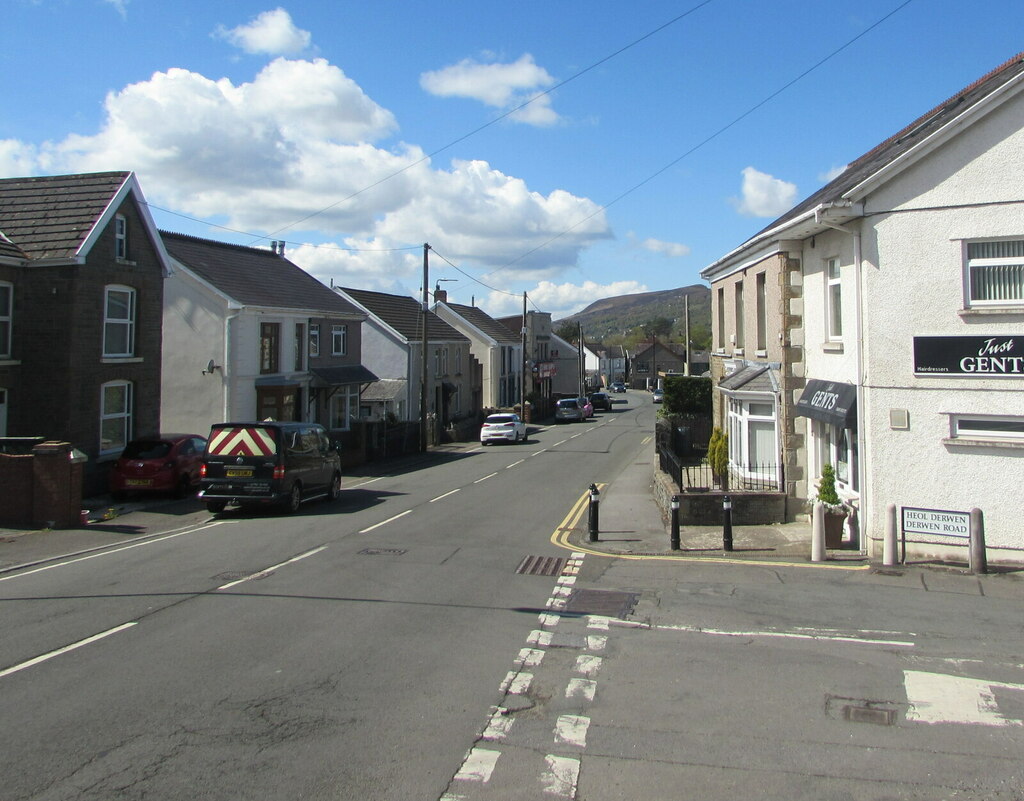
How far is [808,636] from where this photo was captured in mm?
8961

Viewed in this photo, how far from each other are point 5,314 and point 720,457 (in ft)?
56.9

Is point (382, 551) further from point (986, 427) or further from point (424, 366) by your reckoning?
point (424, 366)

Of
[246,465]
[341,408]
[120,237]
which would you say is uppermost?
[120,237]

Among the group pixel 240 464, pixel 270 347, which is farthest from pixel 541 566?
pixel 270 347

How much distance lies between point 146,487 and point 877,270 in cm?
1644

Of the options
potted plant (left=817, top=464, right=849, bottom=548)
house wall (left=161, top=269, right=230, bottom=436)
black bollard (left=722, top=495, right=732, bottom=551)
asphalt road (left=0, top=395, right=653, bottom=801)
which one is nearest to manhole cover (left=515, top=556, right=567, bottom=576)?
asphalt road (left=0, top=395, right=653, bottom=801)

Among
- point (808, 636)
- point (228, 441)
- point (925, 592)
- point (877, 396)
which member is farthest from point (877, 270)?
point (228, 441)

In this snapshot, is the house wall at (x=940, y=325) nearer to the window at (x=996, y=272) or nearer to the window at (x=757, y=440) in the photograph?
the window at (x=996, y=272)

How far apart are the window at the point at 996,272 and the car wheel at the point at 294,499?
535 inches

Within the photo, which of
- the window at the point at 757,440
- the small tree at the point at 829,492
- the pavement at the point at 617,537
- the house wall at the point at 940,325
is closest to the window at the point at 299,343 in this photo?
the pavement at the point at 617,537

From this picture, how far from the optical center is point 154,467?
20.1 metres

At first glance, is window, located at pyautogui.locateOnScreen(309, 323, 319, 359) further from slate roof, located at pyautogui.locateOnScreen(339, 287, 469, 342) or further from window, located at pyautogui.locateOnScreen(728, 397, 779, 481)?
window, located at pyautogui.locateOnScreen(728, 397, 779, 481)

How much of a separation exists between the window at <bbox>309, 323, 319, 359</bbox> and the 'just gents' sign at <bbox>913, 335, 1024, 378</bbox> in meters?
25.6

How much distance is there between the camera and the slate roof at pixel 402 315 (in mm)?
46906
